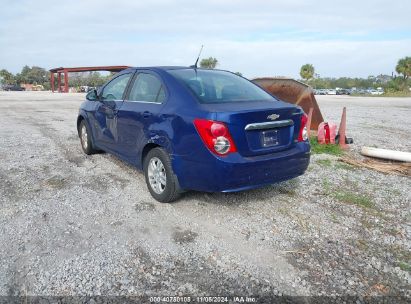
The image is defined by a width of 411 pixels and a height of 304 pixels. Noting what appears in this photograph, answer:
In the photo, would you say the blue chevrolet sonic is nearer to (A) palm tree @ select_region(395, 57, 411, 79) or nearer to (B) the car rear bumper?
(B) the car rear bumper

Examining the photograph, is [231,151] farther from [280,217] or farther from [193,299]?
[193,299]

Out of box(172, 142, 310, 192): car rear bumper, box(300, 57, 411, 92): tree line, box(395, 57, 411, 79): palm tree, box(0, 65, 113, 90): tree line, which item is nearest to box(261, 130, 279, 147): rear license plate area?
box(172, 142, 310, 192): car rear bumper

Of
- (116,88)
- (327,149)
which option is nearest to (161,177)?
(116,88)

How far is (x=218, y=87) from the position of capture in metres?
4.37

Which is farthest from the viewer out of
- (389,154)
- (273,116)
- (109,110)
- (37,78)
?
(37,78)

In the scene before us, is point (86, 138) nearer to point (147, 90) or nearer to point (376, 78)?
point (147, 90)

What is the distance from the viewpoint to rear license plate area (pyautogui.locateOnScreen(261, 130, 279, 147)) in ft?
12.6

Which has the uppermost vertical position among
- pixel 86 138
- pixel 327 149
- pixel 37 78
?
pixel 37 78

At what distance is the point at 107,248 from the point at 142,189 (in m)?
1.60

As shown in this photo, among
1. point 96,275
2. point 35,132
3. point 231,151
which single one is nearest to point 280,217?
point 231,151

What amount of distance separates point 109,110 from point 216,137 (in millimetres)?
2420

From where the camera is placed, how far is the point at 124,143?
16.5ft

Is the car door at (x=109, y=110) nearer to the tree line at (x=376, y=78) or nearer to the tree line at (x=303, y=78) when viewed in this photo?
the tree line at (x=303, y=78)

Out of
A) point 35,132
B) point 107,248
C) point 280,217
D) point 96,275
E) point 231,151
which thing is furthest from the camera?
point 35,132
